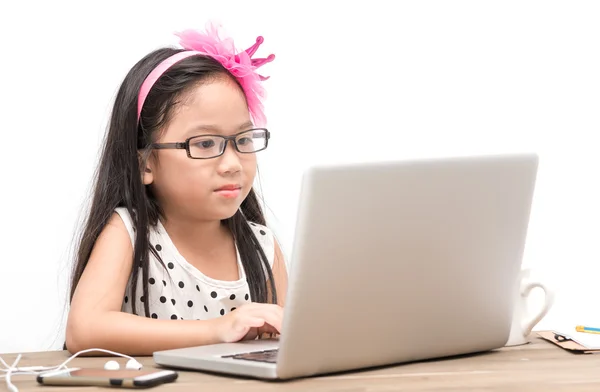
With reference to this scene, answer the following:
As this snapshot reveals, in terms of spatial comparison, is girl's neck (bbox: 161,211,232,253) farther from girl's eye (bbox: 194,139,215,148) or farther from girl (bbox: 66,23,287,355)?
girl's eye (bbox: 194,139,215,148)

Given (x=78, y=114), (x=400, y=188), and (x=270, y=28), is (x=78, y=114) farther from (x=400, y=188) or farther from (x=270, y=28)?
(x=400, y=188)

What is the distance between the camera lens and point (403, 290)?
44.0 inches

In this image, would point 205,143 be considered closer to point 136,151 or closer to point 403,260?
point 136,151

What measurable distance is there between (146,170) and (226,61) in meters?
0.26

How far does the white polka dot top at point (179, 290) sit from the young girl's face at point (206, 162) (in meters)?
0.09

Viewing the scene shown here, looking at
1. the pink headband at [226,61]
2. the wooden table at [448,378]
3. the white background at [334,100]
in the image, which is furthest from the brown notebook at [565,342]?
the white background at [334,100]

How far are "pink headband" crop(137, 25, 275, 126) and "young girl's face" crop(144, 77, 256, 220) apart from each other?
0.06 metres

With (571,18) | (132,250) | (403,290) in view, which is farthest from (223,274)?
(571,18)

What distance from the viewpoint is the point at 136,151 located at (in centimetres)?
171

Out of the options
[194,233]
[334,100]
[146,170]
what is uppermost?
[334,100]

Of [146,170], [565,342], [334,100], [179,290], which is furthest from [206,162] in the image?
[334,100]

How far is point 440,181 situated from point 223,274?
32.3 inches

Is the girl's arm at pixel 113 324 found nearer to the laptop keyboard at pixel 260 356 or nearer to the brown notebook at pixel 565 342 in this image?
the laptop keyboard at pixel 260 356

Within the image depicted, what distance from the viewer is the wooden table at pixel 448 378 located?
1.04 meters
